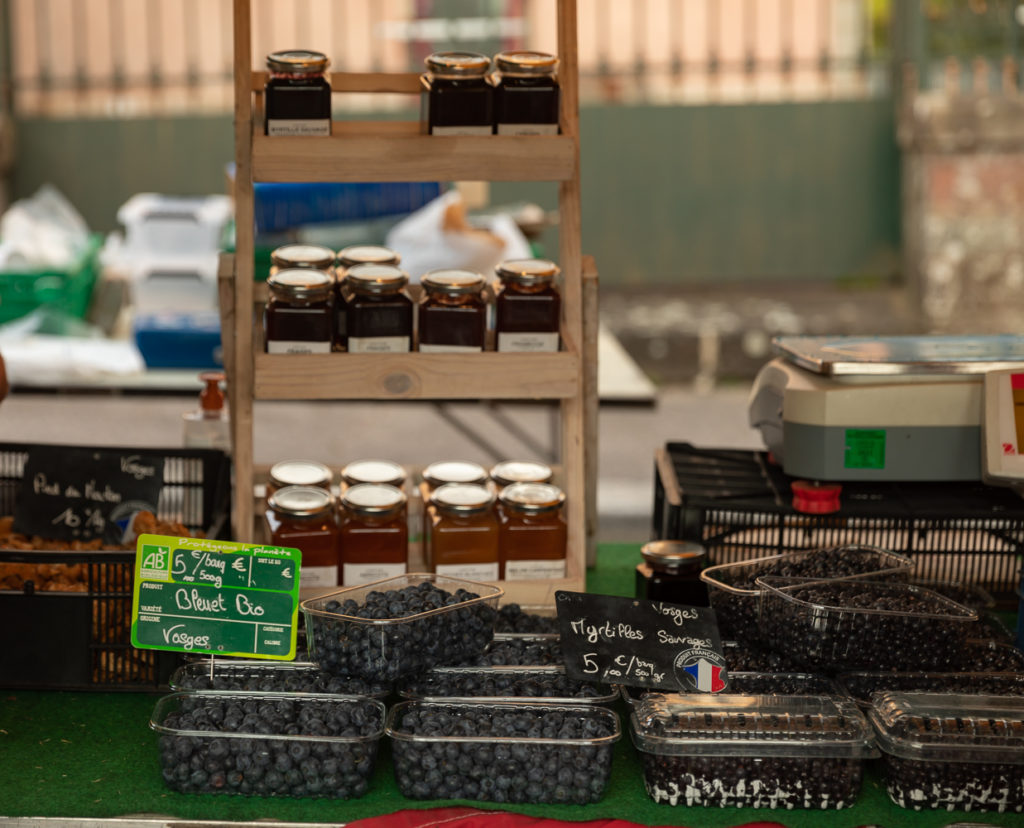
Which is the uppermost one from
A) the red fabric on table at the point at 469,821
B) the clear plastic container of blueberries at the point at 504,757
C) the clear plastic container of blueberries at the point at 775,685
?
the clear plastic container of blueberries at the point at 775,685

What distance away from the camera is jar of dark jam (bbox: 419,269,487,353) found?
2201mm

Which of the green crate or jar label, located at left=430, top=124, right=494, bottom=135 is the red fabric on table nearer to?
jar label, located at left=430, top=124, right=494, bottom=135

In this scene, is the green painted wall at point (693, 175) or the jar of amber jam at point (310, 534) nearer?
the jar of amber jam at point (310, 534)

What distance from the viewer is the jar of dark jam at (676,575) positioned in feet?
7.15

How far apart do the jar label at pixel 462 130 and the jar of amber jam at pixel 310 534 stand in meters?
0.65

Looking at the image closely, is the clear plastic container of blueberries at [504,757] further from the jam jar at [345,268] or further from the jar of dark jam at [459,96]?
the jar of dark jam at [459,96]

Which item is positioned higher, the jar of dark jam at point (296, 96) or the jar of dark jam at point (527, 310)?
the jar of dark jam at point (296, 96)

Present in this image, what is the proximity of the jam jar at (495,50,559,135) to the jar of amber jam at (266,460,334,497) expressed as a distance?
692mm

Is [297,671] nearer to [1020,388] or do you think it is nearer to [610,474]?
[1020,388]

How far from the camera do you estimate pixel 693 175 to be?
712 centimetres

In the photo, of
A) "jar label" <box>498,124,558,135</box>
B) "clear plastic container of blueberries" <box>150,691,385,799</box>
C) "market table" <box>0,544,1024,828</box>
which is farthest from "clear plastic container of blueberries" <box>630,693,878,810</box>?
"jar label" <box>498,124,558,135</box>

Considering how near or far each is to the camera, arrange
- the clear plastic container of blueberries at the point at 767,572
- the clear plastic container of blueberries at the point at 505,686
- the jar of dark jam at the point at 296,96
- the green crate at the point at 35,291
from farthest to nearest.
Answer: the green crate at the point at 35,291 → the jar of dark jam at the point at 296,96 → the clear plastic container of blueberries at the point at 767,572 → the clear plastic container of blueberries at the point at 505,686

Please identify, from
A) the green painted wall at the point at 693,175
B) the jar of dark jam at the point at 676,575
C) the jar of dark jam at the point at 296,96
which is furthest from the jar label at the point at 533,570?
the green painted wall at the point at 693,175

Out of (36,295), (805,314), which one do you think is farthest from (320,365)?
(805,314)
